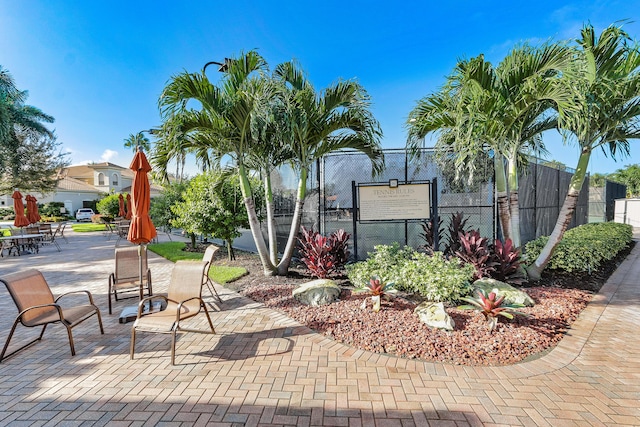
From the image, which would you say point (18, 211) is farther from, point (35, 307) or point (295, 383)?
point (295, 383)

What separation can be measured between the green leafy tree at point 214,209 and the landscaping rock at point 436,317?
6.19 m

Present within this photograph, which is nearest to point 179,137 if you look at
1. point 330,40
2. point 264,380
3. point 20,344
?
point 20,344

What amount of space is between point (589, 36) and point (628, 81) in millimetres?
938

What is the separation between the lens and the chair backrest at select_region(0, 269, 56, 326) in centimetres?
339

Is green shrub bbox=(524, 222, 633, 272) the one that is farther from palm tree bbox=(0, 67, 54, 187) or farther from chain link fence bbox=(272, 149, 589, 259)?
palm tree bbox=(0, 67, 54, 187)

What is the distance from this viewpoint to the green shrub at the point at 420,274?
4.48 m

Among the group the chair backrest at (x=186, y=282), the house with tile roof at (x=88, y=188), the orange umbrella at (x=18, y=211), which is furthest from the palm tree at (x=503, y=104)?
the house with tile roof at (x=88, y=188)

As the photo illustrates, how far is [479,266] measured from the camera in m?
5.36

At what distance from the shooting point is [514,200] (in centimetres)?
573

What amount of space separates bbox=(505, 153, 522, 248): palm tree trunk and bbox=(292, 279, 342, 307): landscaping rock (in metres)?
3.93

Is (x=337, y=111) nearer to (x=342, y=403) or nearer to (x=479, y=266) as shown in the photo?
(x=479, y=266)

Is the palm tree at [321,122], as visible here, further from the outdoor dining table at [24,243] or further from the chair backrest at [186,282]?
the outdoor dining table at [24,243]

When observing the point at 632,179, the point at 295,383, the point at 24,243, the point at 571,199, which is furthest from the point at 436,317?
the point at 632,179

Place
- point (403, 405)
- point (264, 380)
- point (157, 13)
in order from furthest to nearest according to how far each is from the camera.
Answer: point (157, 13) < point (264, 380) < point (403, 405)
